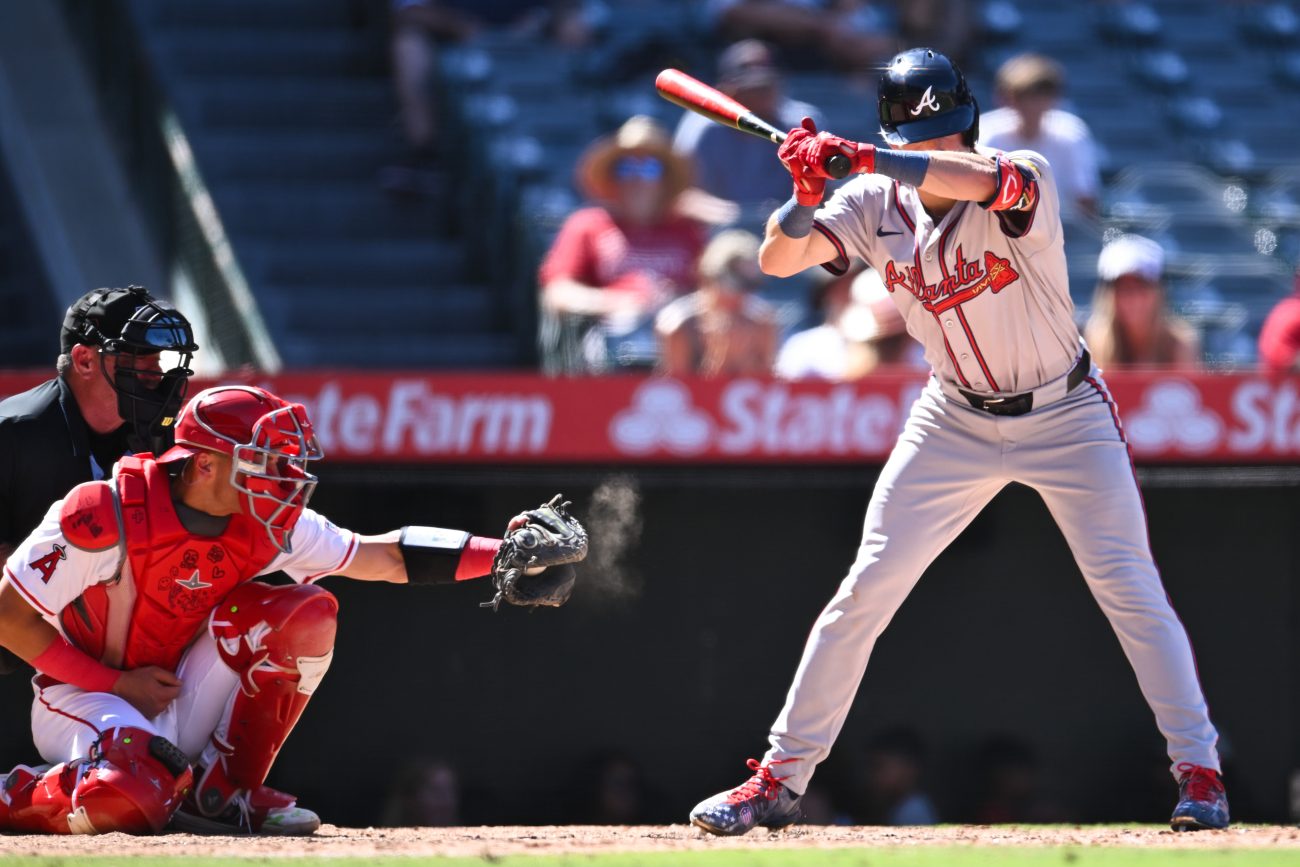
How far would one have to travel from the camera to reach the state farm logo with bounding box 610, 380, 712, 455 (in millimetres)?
6219

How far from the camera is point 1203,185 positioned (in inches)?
371

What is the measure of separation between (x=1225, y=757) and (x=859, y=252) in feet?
9.61

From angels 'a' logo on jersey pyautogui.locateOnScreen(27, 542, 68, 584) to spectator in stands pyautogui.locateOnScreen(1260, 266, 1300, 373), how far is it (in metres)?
4.27

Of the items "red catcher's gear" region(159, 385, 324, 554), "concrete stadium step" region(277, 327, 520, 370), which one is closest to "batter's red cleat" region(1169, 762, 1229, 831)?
"red catcher's gear" region(159, 385, 324, 554)

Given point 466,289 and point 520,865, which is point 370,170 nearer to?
point 466,289

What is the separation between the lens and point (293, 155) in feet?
32.4

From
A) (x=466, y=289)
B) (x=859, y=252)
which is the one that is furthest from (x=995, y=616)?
(x=466, y=289)

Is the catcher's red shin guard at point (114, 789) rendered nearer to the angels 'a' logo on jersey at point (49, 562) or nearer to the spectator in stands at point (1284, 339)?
the angels 'a' logo on jersey at point (49, 562)

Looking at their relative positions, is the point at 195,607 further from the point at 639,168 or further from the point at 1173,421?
the point at 639,168

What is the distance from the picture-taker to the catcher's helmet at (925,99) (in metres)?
4.35

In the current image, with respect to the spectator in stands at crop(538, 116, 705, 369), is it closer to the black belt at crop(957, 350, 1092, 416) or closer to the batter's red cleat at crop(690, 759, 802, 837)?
the black belt at crop(957, 350, 1092, 416)

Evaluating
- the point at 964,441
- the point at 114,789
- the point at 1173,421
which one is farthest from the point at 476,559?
the point at 1173,421

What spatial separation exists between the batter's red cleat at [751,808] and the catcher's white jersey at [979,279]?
40.0 inches

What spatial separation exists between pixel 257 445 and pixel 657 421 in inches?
87.0
